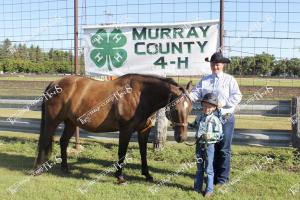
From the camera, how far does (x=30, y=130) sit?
925 centimetres

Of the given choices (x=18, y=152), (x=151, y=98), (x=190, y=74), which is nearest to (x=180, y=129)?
(x=151, y=98)

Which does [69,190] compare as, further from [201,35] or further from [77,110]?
[201,35]

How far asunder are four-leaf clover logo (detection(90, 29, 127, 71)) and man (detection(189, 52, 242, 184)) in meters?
2.76

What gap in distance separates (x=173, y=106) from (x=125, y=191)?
4.71ft

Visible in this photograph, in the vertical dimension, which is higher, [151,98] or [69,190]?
[151,98]

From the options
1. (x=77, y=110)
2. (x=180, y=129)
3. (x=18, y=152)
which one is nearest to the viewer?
(x=180, y=129)

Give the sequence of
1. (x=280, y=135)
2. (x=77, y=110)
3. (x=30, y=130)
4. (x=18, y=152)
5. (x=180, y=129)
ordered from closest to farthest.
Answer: (x=180, y=129) → (x=77, y=110) → (x=280, y=135) → (x=18, y=152) → (x=30, y=130)

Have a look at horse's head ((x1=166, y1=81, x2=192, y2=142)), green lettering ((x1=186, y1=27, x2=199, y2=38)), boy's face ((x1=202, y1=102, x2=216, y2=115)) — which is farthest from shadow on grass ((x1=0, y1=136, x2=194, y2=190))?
green lettering ((x1=186, y1=27, x2=199, y2=38))

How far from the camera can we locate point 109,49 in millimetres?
8312

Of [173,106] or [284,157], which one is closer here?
[173,106]

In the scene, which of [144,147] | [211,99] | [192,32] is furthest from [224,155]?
[192,32]

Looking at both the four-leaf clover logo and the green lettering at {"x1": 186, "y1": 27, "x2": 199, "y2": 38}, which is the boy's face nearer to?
the green lettering at {"x1": 186, "y1": 27, "x2": 199, "y2": 38}

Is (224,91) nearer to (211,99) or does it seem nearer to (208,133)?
(211,99)

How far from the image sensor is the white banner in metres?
7.68
